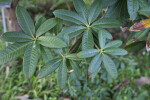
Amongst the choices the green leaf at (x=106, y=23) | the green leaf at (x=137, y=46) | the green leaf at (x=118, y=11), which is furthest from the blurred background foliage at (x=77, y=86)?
the green leaf at (x=106, y=23)

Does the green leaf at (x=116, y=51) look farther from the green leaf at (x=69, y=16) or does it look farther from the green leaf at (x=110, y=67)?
the green leaf at (x=69, y=16)

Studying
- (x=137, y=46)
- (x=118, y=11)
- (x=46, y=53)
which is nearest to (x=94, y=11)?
(x=118, y=11)

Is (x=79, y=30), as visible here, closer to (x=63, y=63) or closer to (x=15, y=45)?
(x=63, y=63)

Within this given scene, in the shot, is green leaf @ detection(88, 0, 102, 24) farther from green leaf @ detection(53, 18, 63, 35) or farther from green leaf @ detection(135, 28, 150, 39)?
green leaf @ detection(135, 28, 150, 39)

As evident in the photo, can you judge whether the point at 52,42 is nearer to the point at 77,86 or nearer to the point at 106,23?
the point at 106,23

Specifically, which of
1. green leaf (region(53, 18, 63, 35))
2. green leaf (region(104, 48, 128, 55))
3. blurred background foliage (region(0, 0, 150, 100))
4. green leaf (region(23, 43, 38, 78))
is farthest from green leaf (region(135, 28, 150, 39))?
blurred background foliage (region(0, 0, 150, 100))

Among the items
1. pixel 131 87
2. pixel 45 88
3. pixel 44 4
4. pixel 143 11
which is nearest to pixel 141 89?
Answer: pixel 131 87
